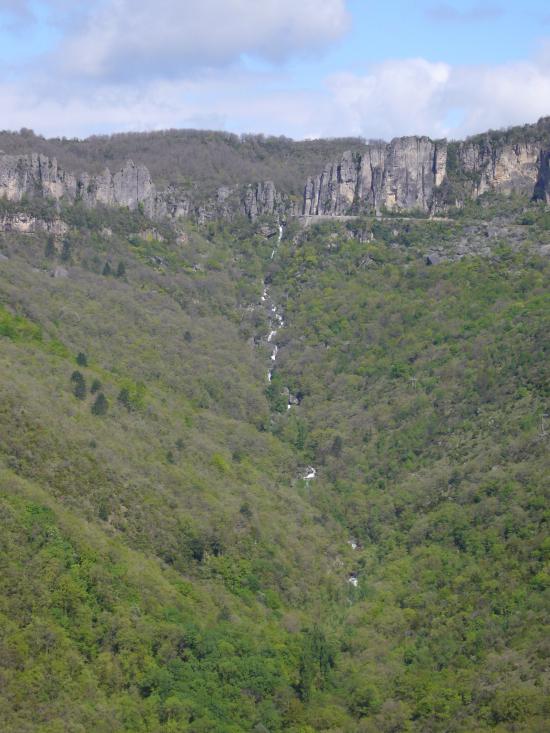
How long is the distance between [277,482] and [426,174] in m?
62.8

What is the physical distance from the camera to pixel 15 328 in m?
98.0

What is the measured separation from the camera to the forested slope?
68.0 meters

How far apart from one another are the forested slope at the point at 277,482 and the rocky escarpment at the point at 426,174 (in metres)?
5.48

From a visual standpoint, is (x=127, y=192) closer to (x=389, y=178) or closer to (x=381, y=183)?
(x=381, y=183)

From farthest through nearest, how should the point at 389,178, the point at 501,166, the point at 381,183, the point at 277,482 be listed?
the point at 381,183 < the point at 389,178 < the point at 501,166 < the point at 277,482

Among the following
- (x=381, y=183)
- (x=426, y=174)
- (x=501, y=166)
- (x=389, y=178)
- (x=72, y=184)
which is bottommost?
(x=72, y=184)

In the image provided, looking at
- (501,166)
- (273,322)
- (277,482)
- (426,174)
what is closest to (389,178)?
(426,174)

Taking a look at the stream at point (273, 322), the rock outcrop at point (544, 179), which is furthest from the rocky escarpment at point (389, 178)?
the rock outcrop at point (544, 179)

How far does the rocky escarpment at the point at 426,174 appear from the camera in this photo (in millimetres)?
146875

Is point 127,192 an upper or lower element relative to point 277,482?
upper

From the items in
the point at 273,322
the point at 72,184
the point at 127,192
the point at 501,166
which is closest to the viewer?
the point at 273,322

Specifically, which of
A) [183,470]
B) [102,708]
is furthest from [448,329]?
[102,708]

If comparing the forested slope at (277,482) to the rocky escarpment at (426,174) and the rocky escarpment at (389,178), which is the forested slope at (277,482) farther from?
the rocky escarpment at (389,178)

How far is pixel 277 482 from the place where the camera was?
10062 cm
